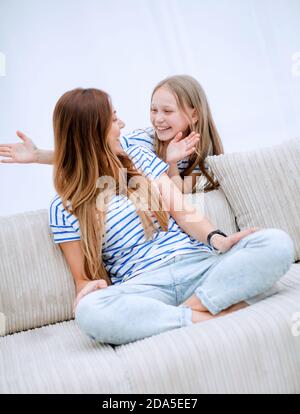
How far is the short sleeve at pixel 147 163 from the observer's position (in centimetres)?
159

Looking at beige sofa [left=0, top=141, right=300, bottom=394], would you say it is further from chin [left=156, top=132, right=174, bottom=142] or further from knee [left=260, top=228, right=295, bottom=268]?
chin [left=156, top=132, right=174, bottom=142]

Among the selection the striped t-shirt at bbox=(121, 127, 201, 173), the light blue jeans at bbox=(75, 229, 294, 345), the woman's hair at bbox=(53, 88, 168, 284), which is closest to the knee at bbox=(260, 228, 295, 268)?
the light blue jeans at bbox=(75, 229, 294, 345)

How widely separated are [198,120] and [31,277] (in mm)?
816

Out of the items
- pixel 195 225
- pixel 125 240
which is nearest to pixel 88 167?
pixel 125 240

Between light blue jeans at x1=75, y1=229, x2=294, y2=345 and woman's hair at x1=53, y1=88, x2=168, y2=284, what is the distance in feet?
0.63

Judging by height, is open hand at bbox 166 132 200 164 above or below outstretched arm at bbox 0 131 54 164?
below

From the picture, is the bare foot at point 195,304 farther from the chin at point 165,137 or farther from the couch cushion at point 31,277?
the chin at point 165,137

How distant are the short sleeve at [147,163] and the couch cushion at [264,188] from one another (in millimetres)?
253

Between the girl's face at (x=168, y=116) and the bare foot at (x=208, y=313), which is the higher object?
the girl's face at (x=168, y=116)

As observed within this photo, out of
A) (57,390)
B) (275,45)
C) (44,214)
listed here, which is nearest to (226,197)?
(44,214)

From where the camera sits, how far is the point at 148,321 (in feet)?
4.01

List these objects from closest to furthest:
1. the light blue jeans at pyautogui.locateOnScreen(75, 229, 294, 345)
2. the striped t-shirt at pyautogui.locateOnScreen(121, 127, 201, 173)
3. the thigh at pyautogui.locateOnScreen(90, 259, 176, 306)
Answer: the light blue jeans at pyautogui.locateOnScreen(75, 229, 294, 345)
the thigh at pyautogui.locateOnScreen(90, 259, 176, 306)
the striped t-shirt at pyautogui.locateOnScreen(121, 127, 201, 173)

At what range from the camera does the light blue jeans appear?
1.21 metres

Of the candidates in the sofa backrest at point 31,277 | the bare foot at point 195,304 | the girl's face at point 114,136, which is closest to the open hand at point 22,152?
the sofa backrest at point 31,277
